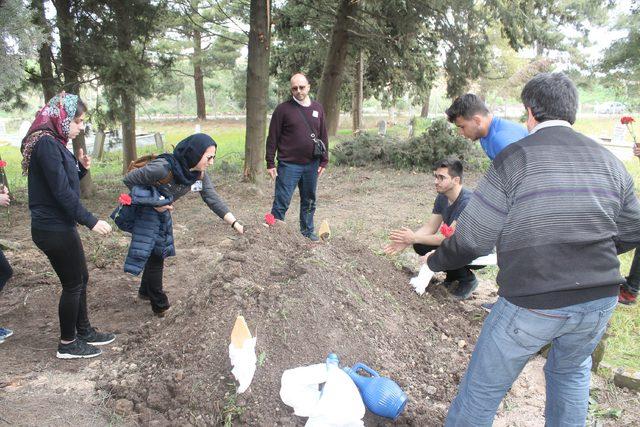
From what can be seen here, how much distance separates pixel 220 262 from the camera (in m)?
3.74

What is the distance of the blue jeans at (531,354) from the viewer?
198cm

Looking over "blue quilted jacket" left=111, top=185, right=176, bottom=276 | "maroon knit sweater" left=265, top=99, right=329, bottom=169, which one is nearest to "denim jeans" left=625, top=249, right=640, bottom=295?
"maroon knit sweater" left=265, top=99, right=329, bottom=169

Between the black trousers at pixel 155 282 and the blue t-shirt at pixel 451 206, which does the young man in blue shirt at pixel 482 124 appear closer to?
the blue t-shirt at pixel 451 206

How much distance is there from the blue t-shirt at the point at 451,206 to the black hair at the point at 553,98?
202 centimetres

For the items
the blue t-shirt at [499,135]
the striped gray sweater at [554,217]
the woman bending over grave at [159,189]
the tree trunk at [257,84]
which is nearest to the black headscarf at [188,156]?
the woman bending over grave at [159,189]

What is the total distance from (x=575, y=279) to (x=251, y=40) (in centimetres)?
749

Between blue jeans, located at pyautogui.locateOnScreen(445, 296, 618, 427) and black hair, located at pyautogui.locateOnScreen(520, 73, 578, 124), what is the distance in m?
0.76

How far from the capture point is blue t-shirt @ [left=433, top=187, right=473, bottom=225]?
4047 millimetres

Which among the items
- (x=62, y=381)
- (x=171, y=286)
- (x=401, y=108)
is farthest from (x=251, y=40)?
(x=401, y=108)

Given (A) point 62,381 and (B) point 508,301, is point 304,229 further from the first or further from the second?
(B) point 508,301

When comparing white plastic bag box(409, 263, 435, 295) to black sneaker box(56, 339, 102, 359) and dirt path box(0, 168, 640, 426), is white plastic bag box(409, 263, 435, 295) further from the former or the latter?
black sneaker box(56, 339, 102, 359)

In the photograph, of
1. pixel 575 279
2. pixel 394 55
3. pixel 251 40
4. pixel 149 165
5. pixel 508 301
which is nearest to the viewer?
pixel 575 279

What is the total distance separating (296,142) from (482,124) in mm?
2200

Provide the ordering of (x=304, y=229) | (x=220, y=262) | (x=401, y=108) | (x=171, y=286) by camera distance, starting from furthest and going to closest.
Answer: (x=401, y=108) < (x=304, y=229) < (x=171, y=286) < (x=220, y=262)
